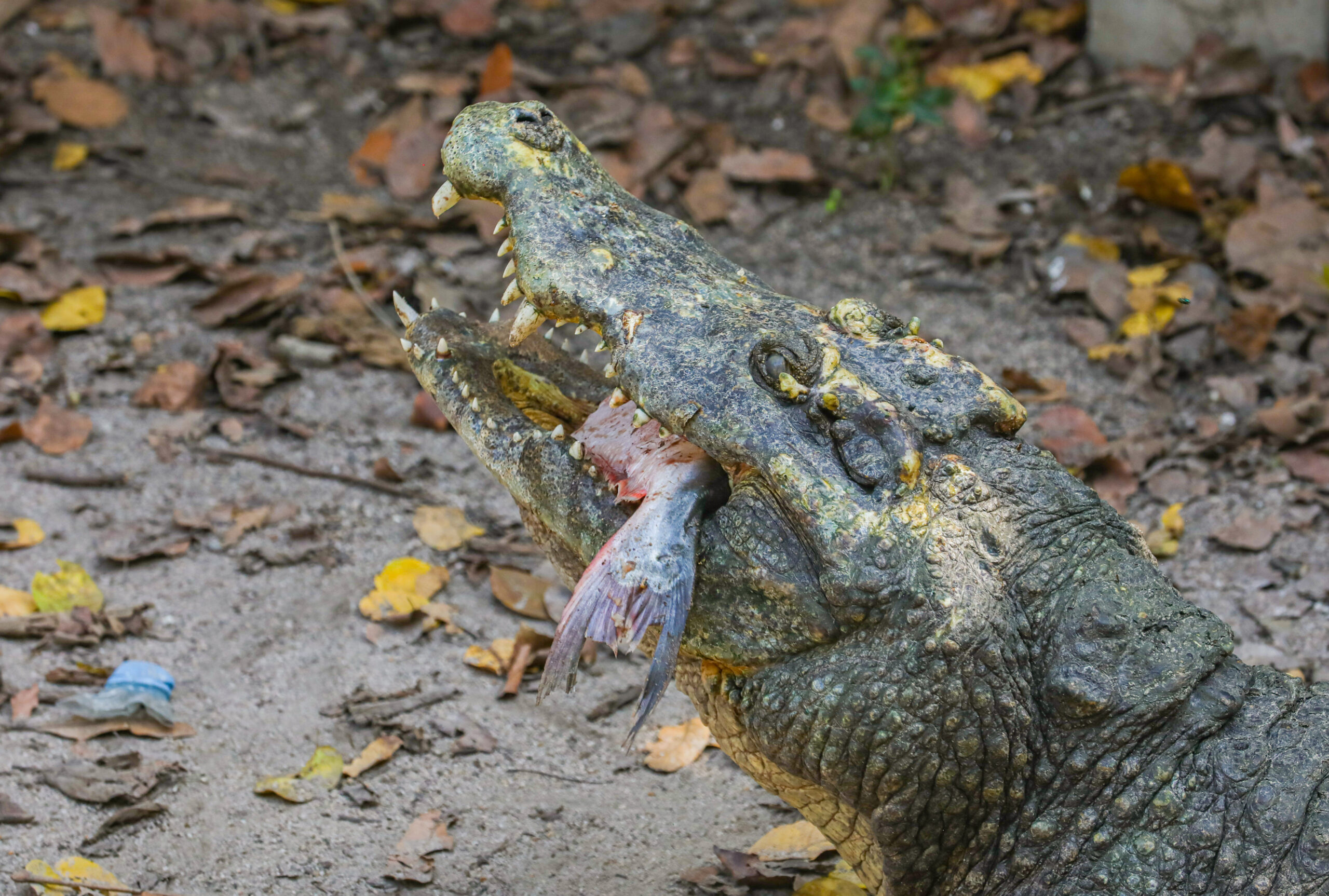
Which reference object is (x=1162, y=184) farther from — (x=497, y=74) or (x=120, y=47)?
(x=120, y=47)

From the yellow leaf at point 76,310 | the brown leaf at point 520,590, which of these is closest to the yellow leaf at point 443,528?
the brown leaf at point 520,590

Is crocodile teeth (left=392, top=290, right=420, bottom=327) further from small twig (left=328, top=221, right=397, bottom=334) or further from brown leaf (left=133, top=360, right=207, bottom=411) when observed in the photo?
small twig (left=328, top=221, right=397, bottom=334)

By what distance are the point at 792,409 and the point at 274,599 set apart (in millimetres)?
Result: 2155

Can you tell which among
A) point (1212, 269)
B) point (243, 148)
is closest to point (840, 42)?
point (1212, 269)

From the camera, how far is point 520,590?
4.16 m

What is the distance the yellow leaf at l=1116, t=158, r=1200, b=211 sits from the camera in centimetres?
569

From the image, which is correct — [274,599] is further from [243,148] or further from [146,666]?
[243,148]

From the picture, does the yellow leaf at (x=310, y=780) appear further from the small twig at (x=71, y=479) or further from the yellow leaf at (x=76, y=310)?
the yellow leaf at (x=76, y=310)

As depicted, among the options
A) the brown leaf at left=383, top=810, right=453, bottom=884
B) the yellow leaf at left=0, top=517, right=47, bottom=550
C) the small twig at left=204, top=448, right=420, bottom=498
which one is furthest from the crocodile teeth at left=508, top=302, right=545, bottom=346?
the yellow leaf at left=0, top=517, right=47, bottom=550

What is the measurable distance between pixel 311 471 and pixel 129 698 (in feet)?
4.37

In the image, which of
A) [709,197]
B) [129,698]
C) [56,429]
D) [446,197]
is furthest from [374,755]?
[709,197]

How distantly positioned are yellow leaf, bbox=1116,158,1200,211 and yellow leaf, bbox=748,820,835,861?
3716 millimetres

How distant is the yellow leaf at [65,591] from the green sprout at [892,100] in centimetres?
403

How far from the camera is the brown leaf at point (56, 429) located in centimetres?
447
